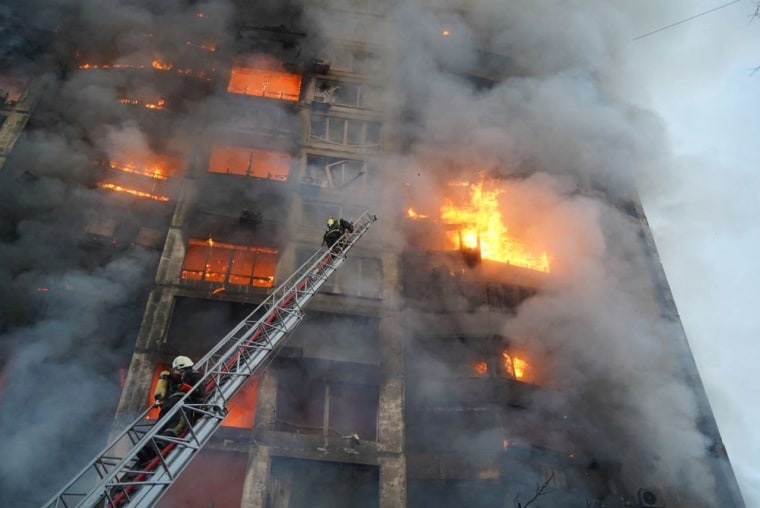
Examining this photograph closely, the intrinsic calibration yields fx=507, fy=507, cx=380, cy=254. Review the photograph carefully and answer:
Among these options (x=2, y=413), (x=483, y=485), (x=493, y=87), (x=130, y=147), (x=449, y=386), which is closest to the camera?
(x=2, y=413)

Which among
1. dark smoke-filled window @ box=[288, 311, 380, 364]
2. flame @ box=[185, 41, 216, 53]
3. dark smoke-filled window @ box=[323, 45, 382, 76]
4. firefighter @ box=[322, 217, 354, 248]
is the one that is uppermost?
dark smoke-filled window @ box=[323, 45, 382, 76]

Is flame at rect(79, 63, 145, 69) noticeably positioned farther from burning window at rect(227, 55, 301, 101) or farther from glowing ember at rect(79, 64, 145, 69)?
burning window at rect(227, 55, 301, 101)

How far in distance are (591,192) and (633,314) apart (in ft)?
16.8

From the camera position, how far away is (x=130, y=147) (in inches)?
625

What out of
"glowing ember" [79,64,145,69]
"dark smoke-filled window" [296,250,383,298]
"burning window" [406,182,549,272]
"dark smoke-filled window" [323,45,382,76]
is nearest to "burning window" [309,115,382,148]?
"dark smoke-filled window" [323,45,382,76]

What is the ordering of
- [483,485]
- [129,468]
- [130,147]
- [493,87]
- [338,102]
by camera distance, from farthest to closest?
[493,87], [338,102], [130,147], [483,485], [129,468]

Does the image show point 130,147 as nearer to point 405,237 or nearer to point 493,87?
point 405,237

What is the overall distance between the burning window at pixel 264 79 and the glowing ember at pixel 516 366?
11848 millimetres

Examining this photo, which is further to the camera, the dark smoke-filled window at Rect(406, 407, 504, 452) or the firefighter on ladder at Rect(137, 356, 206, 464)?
the dark smoke-filled window at Rect(406, 407, 504, 452)

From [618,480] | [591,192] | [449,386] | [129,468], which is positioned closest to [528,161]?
[591,192]

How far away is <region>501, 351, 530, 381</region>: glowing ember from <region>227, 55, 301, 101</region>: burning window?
38.9ft

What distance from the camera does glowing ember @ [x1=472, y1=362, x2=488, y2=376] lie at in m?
14.2

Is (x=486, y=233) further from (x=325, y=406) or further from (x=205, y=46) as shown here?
(x=205, y=46)

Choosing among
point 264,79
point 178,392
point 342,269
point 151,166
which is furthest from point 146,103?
point 178,392
